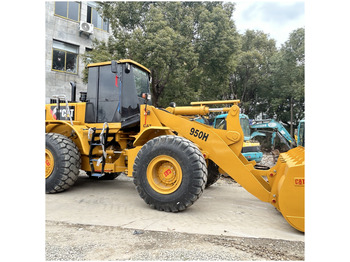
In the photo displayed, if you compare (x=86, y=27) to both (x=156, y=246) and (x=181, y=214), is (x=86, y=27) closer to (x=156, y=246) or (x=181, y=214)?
(x=181, y=214)

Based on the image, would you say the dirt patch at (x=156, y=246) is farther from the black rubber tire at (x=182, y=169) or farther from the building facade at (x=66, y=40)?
the building facade at (x=66, y=40)

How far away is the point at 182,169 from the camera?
13.8 ft

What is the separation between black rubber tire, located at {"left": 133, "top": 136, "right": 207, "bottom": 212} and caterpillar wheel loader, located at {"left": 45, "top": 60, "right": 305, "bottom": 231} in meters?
0.02

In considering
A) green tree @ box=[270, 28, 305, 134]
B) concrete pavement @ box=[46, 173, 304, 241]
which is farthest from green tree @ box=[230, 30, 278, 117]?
concrete pavement @ box=[46, 173, 304, 241]

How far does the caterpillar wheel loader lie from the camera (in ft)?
13.5

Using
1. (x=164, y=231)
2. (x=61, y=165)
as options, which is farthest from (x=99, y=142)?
(x=164, y=231)

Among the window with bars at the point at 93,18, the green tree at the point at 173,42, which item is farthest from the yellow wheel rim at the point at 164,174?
the window with bars at the point at 93,18

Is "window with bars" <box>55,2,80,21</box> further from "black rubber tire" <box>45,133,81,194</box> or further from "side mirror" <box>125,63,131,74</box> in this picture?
"black rubber tire" <box>45,133,81,194</box>

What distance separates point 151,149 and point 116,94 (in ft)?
6.17

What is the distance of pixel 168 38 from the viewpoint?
11641mm

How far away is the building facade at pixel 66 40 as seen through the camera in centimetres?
1722

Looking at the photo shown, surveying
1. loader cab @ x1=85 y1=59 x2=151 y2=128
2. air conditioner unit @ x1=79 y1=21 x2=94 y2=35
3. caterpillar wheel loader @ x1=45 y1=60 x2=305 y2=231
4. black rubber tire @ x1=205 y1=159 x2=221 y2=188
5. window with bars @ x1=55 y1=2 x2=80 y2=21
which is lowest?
black rubber tire @ x1=205 y1=159 x2=221 y2=188

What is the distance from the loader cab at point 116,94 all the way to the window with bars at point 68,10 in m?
14.5

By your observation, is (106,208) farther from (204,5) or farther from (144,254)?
(204,5)
